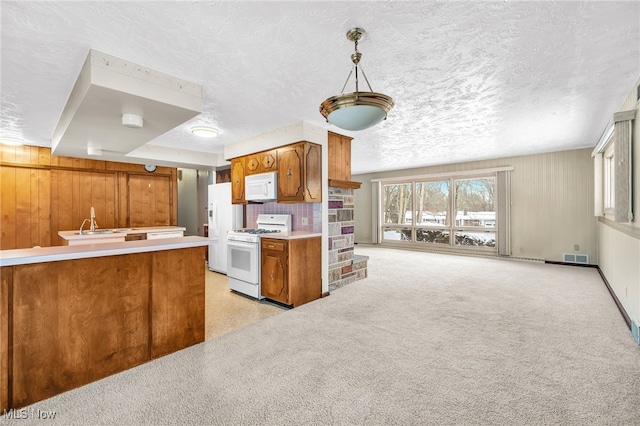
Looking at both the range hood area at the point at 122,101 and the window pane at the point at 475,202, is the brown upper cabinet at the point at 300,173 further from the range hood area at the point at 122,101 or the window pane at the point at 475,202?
the window pane at the point at 475,202

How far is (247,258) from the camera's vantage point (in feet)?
12.9

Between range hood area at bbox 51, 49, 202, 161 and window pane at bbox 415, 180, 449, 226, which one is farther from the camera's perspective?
window pane at bbox 415, 180, 449, 226

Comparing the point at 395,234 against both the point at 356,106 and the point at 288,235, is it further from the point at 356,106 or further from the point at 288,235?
the point at 356,106

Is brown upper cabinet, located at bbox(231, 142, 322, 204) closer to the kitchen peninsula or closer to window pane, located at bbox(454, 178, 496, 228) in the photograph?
the kitchen peninsula

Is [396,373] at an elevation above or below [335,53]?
below

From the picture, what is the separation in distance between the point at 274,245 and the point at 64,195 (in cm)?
426

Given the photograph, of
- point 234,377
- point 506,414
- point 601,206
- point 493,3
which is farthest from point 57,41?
point 601,206

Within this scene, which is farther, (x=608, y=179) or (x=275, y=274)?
(x=608, y=179)

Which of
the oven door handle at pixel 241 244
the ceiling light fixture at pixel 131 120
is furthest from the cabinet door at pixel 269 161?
the ceiling light fixture at pixel 131 120

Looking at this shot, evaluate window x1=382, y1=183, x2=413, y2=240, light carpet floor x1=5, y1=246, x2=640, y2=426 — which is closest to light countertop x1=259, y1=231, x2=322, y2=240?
light carpet floor x1=5, y1=246, x2=640, y2=426

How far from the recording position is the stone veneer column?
13.7ft

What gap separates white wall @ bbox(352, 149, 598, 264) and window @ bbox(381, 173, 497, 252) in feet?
1.66

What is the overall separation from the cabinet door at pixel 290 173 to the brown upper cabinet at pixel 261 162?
142mm

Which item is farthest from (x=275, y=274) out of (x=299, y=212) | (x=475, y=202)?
(x=475, y=202)
